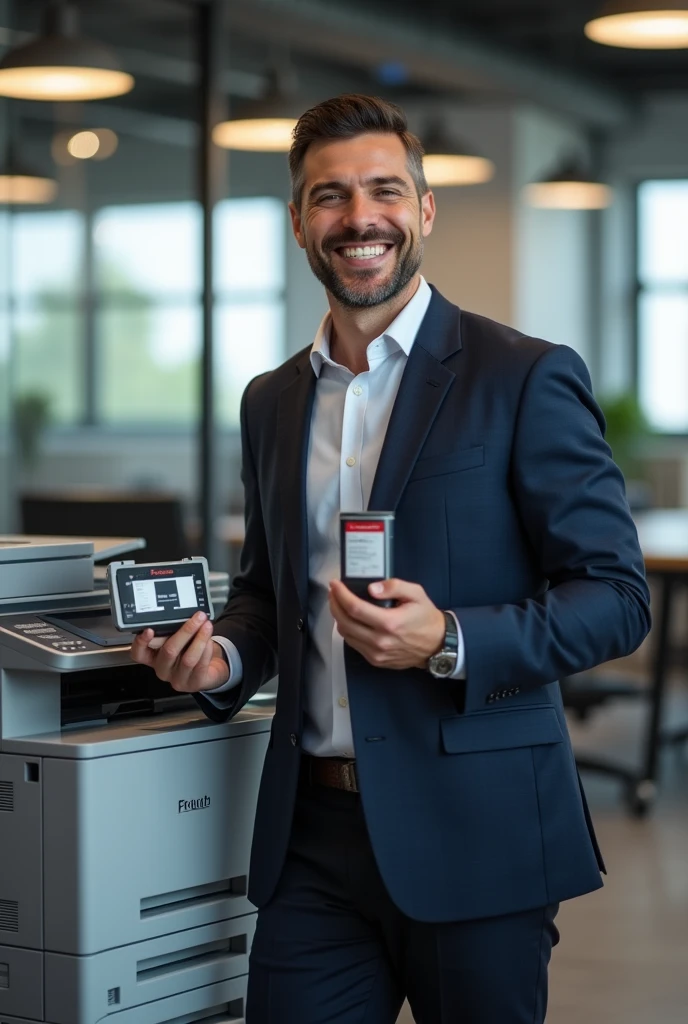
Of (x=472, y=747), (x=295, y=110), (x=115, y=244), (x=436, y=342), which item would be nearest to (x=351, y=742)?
(x=472, y=747)

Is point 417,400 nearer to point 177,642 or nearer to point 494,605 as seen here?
point 494,605

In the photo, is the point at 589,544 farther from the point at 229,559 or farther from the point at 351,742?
the point at 229,559

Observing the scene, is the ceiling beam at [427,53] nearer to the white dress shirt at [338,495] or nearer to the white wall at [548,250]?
the white wall at [548,250]

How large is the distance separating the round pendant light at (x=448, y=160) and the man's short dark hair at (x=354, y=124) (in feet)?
16.4

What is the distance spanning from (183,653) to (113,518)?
281cm

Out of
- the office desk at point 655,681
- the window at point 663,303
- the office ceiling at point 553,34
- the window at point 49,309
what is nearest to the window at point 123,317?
the window at point 49,309

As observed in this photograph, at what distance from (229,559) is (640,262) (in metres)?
4.81

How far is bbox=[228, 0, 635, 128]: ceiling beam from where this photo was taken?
255 inches

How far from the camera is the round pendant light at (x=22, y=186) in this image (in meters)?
5.18

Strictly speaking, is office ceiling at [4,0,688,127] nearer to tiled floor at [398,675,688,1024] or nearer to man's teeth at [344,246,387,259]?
tiled floor at [398,675,688,1024]

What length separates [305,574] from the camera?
1.95 m

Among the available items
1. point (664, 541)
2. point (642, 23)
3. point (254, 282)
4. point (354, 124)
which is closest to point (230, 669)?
point (354, 124)

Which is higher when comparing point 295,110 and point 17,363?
point 295,110

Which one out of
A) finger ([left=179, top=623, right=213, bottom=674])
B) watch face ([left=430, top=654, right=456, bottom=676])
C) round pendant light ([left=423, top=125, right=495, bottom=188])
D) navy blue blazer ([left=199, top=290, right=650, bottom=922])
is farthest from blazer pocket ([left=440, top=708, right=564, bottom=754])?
round pendant light ([left=423, top=125, right=495, bottom=188])
